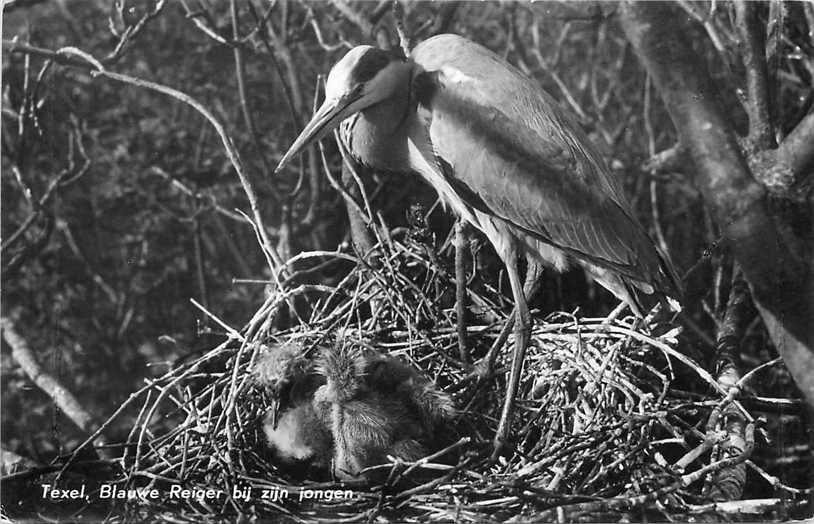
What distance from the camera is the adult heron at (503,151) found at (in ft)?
7.90

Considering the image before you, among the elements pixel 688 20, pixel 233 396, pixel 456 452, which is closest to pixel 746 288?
pixel 688 20

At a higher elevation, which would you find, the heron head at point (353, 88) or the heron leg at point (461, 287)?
the heron head at point (353, 88)

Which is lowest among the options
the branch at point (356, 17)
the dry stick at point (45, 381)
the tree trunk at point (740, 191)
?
the dry stick at point (45, 381)

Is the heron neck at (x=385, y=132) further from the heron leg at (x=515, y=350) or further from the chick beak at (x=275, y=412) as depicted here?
the chick beak at (x=275, y=412)

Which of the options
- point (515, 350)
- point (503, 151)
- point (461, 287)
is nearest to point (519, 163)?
point (503, 151)

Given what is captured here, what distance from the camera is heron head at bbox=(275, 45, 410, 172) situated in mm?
2426

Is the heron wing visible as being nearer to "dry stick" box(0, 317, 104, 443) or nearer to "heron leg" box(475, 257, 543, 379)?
"heron leg" box(475, 257, 543, 379)

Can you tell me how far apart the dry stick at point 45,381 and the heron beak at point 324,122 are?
0.82 m

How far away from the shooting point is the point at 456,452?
2254 mm

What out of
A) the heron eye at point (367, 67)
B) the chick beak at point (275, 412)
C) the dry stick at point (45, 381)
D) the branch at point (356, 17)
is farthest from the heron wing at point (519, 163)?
the dry stick at point (45, 381)

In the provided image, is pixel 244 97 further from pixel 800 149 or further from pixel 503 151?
pixel 800 149

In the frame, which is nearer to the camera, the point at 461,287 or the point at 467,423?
the point at 467,423

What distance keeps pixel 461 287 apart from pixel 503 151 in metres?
0.38

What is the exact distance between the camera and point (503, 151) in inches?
94.8
